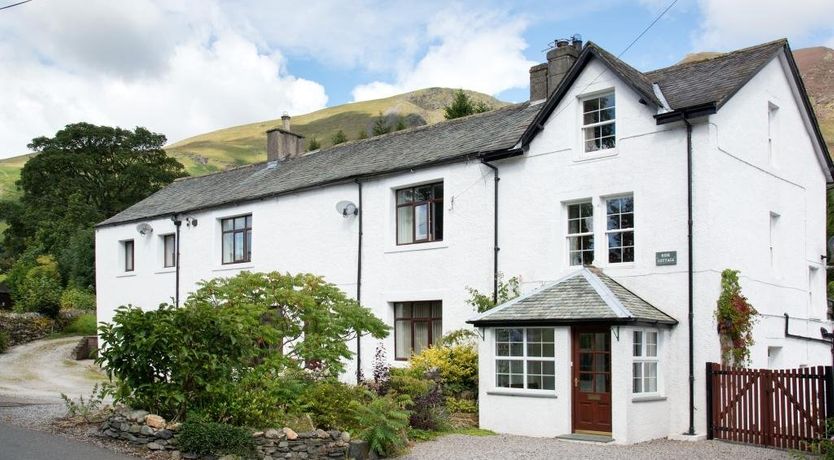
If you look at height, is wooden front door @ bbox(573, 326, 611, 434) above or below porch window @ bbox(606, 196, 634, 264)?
below

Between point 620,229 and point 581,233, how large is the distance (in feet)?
3.10

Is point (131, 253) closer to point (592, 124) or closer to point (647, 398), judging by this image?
point (592, 124)

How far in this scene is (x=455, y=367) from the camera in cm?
1819

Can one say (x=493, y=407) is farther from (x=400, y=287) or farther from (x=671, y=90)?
(x=671, y=90)

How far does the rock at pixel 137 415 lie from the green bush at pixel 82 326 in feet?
84.2

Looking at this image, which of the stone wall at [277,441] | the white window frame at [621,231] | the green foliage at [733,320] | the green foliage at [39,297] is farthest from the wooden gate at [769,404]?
the green foliage at [39,297]

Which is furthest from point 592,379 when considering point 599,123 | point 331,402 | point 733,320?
point 599,123

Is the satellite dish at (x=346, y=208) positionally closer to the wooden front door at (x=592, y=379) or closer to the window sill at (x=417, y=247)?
the window sill at (x=417, y=247)

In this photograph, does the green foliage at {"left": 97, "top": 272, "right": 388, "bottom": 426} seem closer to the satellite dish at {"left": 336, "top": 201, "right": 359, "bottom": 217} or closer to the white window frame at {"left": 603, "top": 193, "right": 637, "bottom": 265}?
the white window frame at {"left": 603, "top": 193, "right": 637, "bottom": 265}

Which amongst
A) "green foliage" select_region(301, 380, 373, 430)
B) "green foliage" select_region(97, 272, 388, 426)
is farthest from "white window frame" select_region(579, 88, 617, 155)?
"green foliage" select_region(97, 272, 388, 426)

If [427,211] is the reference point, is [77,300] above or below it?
below

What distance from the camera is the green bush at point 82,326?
1490 inches

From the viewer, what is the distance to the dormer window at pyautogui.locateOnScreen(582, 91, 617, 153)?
18000 mm

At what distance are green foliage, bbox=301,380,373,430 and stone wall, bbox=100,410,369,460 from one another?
33.9 inches
